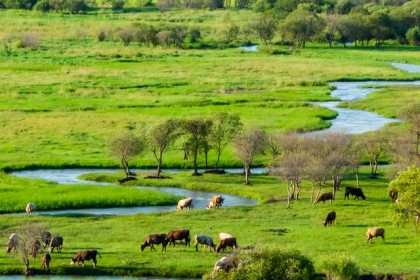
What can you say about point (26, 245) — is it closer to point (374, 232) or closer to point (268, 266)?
point (268, 266)

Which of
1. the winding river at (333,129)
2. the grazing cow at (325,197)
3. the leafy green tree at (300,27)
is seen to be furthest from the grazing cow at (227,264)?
the leafy green tree at (300,27)

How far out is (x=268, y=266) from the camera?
3406 cm

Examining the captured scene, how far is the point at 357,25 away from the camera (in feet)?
510

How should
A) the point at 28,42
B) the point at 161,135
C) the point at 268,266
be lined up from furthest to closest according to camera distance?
the point at 28,42 → the point at 161,135 → the point at 268,266

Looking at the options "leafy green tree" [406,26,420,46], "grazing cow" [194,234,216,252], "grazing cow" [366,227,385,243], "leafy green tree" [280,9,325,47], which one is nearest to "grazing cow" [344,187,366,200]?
"grazing cow" [366,227,385,243]

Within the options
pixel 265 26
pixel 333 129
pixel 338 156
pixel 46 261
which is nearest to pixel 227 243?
pixel 46 261

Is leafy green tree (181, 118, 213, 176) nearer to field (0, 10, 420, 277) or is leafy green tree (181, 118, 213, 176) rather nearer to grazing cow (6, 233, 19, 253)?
field (0, 10, 420, 277)

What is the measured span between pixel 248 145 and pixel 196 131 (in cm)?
553

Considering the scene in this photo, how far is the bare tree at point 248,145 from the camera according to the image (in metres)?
63.4

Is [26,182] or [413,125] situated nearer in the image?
[26,182]

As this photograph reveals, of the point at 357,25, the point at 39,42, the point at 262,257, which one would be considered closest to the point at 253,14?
the point at 357,25

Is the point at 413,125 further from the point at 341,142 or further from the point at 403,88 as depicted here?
the point at 403,88

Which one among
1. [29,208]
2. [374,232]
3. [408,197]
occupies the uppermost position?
[408,197]

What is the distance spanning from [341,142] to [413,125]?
31.1 feet
